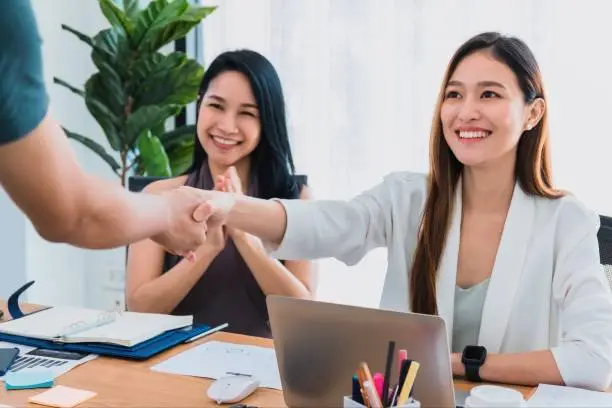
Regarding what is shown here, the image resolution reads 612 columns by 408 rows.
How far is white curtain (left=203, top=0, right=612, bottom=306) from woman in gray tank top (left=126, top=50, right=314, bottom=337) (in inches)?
32.9

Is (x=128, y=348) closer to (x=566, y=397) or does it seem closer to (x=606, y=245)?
(x=566, y=397)

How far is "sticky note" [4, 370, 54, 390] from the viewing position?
1.41 metres

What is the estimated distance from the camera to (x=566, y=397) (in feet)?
4.58

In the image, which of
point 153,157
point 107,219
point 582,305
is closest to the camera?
point 107,219

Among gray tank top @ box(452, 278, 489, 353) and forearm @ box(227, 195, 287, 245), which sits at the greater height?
forearm @ box(227, 195, 287, 245)

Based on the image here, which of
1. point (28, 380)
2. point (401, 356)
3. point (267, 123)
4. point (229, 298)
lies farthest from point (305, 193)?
point (401, 356)

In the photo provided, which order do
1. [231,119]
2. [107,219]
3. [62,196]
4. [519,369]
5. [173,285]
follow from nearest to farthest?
[62,196] < [107,219] < [519,369] < [173,285] < [231,119]

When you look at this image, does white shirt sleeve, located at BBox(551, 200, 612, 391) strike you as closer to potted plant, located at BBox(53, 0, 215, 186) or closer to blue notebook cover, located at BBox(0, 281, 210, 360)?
blue notebook cover, located at BBox(0, 281, 210, 360)

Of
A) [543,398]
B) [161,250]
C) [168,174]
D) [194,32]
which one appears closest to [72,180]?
[543,398]

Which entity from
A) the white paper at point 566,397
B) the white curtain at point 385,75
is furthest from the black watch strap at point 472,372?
the white curtain at point 385,75

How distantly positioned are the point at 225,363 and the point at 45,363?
1.19 ft

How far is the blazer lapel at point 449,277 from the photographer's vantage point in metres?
1.75

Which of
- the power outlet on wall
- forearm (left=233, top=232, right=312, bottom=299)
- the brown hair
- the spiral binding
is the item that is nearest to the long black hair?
forearm (left=233, top=232, right=312, bottom=299)

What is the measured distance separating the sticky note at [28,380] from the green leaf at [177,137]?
5.88 ft
